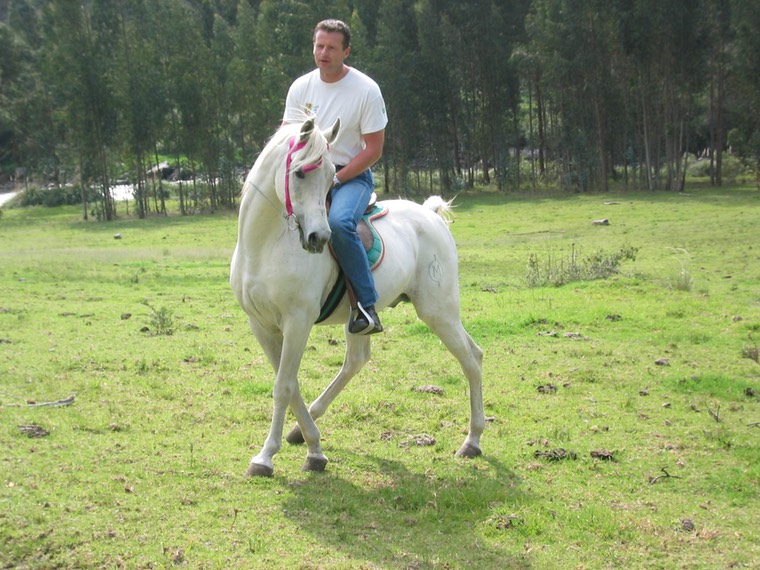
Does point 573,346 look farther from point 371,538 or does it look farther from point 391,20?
point 391,20

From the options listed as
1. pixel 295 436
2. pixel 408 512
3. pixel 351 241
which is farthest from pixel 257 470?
pixel 351 241

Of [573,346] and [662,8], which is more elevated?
[662,8]

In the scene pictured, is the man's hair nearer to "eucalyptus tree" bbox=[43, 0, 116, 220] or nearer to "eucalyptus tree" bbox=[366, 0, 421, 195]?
"eucalyptus tree" bbox=[366, 0, 421, 195]

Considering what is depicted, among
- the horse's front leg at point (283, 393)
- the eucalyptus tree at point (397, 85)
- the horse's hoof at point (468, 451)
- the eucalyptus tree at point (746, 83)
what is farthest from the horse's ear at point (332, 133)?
the eucalyptus tree at point (397, 85)

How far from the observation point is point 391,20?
3975 cm

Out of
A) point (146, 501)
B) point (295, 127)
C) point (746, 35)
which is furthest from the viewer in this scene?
point (746, 35)

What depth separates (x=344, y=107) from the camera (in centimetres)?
587

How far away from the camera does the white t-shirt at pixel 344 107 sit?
5.85 meters

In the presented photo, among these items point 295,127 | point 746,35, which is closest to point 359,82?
point 295,127

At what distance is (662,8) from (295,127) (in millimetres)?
32712

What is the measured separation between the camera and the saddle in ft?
19.0

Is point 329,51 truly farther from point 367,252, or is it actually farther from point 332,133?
point 367,252

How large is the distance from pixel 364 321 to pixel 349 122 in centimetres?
145

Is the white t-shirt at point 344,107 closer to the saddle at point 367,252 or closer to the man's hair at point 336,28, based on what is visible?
the man's hair at point 336,28
